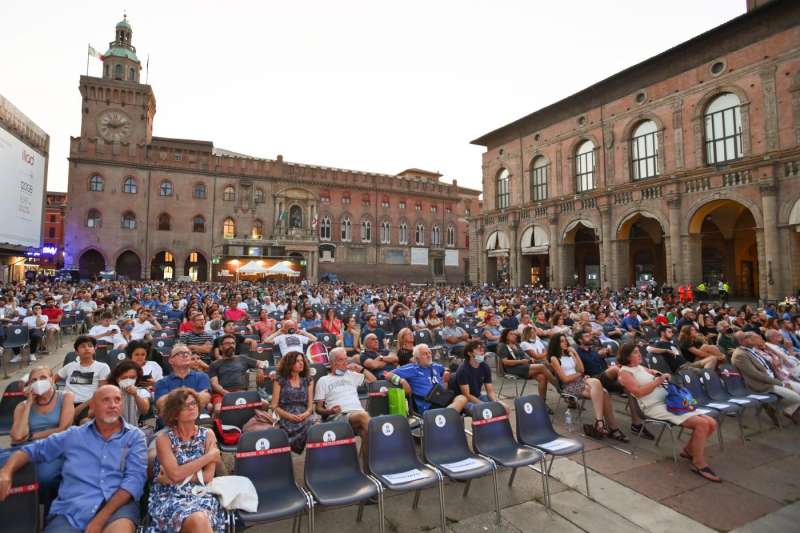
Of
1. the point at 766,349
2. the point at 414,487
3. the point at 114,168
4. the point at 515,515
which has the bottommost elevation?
the point at 515,515

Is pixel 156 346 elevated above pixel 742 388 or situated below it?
above

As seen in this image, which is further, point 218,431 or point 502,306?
point 502,306

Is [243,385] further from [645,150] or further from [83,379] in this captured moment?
[645,150]

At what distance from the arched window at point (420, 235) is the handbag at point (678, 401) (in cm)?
5133

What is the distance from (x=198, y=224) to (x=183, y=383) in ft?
148

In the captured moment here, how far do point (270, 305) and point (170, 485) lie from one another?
→ 41.4 feet

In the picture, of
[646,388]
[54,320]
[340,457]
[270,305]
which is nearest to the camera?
[340,457]

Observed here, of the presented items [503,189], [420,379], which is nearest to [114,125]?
[503,189]

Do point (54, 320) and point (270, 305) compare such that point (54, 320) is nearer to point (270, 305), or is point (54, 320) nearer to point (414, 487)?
point (270, 305)

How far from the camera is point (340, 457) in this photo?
398 centimetres

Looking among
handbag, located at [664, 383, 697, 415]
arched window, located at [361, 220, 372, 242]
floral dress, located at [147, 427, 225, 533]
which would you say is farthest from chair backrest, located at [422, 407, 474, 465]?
arched window, located at [361, 220, 372, 242]

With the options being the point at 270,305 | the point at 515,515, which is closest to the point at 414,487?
the point at 515,515

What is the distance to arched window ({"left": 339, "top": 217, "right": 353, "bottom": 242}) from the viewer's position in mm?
52375

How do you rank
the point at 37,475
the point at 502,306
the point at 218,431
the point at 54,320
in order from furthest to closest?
the point at 502,306
the point at 54,320
the point at 218,431
the point at 37,475
